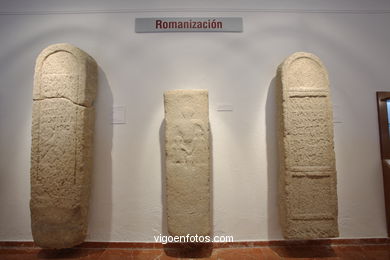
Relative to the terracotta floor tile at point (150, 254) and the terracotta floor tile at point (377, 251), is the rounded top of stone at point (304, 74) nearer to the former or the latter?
the terracotta floor tile at point (377, 251)

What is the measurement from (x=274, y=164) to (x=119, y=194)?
2.13 m

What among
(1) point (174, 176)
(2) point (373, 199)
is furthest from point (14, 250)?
(2) point (373, 199)

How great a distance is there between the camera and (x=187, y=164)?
2252 millimetres

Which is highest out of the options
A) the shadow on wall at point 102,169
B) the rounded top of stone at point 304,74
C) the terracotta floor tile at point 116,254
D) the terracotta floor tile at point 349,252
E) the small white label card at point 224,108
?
the rounded top of stone at point 304,74

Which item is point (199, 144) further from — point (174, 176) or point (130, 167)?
point (130, 167)

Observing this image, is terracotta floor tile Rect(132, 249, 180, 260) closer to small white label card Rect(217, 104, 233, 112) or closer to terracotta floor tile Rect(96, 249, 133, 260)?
terracotta floor tile Rect(96, 249, 133, 260)

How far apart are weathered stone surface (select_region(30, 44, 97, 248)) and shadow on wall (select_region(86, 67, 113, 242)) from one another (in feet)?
0.77

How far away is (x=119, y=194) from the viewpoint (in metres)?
2.64

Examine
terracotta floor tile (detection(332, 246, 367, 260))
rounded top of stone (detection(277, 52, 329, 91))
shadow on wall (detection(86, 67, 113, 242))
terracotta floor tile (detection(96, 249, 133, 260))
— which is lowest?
terracotta floor tile (detection(332, 246, 367, 260))

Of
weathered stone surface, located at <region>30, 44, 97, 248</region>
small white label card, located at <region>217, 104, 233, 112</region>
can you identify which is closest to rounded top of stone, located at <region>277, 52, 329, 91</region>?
small white label card, located at <region>217, 104, 233, 112</region>

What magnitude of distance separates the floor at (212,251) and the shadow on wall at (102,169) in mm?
231

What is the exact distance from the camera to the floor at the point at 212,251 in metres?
2.35

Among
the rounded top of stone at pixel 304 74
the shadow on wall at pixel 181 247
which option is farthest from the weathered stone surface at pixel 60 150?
the rounded top of stone at pixel 304 74

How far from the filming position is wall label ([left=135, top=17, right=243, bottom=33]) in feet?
9.22
